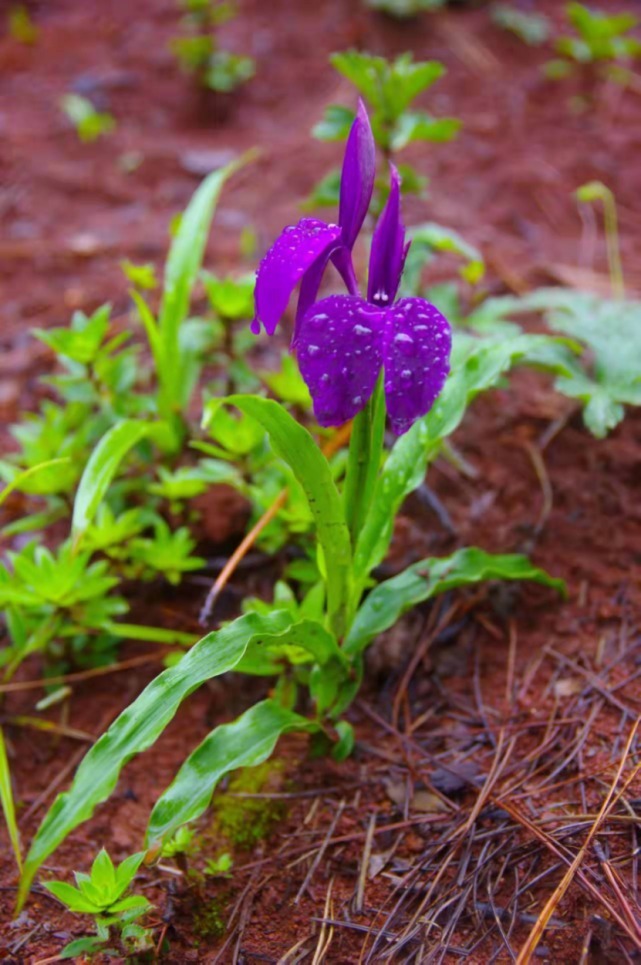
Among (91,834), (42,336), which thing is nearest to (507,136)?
(42,336)

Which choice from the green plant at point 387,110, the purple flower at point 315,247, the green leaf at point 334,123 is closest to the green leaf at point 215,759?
the purple flower at point 315,247

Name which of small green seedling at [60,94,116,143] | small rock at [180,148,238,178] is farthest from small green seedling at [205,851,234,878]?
small green seedling at [60,94,116,143]

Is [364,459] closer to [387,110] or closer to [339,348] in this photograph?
[339,348]

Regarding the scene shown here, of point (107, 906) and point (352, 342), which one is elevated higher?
point (352, 342)

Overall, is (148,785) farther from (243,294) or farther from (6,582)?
(243,294)

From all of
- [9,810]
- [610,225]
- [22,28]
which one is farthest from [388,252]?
[22,28]

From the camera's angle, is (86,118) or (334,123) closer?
(334,123)

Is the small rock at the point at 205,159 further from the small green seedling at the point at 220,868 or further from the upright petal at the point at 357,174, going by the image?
the small green seedling at the point at 220,868

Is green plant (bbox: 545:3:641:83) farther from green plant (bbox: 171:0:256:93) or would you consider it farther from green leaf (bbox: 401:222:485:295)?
green leaf (bbox: 401:222:485:295)
